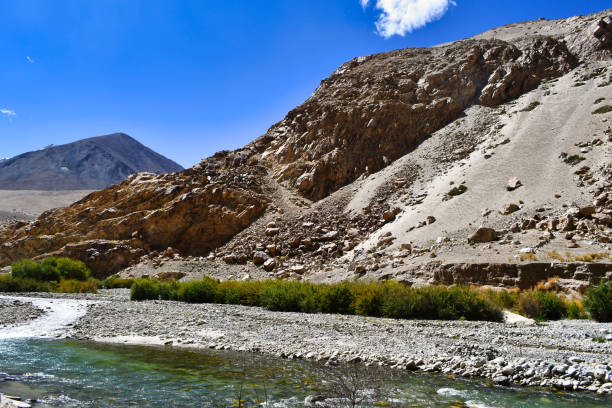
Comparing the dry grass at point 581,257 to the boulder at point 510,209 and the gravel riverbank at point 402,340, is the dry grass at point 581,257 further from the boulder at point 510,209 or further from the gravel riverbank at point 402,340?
the boulder at point 510,209

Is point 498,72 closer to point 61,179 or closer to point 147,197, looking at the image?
point 147,197

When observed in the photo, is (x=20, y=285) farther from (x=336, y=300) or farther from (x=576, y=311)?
(x=576, y=311)

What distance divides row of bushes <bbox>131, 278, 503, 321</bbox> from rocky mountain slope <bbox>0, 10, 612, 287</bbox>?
4.19 meters

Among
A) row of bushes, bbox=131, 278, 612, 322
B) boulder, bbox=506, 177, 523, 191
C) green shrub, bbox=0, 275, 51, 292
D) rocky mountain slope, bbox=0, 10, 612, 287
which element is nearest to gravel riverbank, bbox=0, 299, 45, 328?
green shrub, bbox=0, 275, 51, 292

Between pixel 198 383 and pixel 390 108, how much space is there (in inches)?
1604

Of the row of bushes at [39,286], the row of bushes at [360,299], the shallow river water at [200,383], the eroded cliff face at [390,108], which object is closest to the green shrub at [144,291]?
the row of bushes at [360,299]

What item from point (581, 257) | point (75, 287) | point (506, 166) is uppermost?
point (506, 166)

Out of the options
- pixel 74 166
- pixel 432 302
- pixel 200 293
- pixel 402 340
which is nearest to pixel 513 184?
pixel 432 302

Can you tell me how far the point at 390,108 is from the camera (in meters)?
44.5

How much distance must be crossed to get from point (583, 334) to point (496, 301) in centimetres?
550

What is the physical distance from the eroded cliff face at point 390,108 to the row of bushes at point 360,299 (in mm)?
19574

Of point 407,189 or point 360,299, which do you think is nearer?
point 360,299

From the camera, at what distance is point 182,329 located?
13.8 m

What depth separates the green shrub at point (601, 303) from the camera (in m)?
13.7
